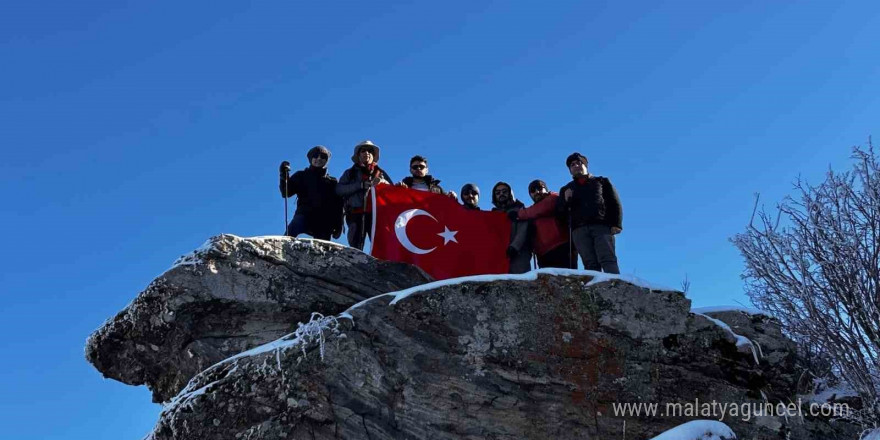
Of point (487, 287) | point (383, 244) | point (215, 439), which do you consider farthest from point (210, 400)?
point (383, 244)

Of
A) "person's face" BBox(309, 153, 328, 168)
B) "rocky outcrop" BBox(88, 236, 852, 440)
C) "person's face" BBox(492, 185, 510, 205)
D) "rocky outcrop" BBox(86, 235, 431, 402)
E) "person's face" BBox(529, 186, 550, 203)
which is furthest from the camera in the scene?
"person's face" BBox(492, 185, 510, 205)

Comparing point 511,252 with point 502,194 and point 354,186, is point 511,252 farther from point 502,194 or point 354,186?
point 354,186

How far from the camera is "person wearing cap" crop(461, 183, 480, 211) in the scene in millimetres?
13406

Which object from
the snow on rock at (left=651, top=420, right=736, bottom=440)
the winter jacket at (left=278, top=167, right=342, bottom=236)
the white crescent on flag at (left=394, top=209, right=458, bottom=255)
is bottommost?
the snow on rock at (left=651, top=420, right=736, bottom=440)

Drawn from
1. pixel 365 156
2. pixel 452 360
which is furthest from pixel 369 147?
pixel 452 360

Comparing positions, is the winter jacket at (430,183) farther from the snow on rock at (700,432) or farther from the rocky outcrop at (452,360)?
the snow on rock at (700,432)

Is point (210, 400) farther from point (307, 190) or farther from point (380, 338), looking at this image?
point (307, 190)

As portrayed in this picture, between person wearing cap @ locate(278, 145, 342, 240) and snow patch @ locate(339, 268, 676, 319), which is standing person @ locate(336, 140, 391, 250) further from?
snow patch @ locate(339, 268, 676, 319)

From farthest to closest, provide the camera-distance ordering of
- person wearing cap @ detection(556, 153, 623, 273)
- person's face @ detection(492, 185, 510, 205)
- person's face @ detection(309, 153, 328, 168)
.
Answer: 1. person's face @ detection(492, 185, 510, 205)
2. person's face @ detection(309, 153, 328, 168)
3. person wearing cap @ detection(556, 153, 623, 273)

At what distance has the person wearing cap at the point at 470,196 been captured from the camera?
1341cm

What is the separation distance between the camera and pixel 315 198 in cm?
1278

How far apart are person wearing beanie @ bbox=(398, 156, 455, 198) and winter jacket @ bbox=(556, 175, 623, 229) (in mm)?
2197

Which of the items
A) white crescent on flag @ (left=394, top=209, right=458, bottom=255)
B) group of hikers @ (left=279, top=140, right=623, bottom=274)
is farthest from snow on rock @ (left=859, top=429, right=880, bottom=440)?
white crescent on flag @ (left=394, top=209, right=458, bottom=255)

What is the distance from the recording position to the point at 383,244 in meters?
12.5
